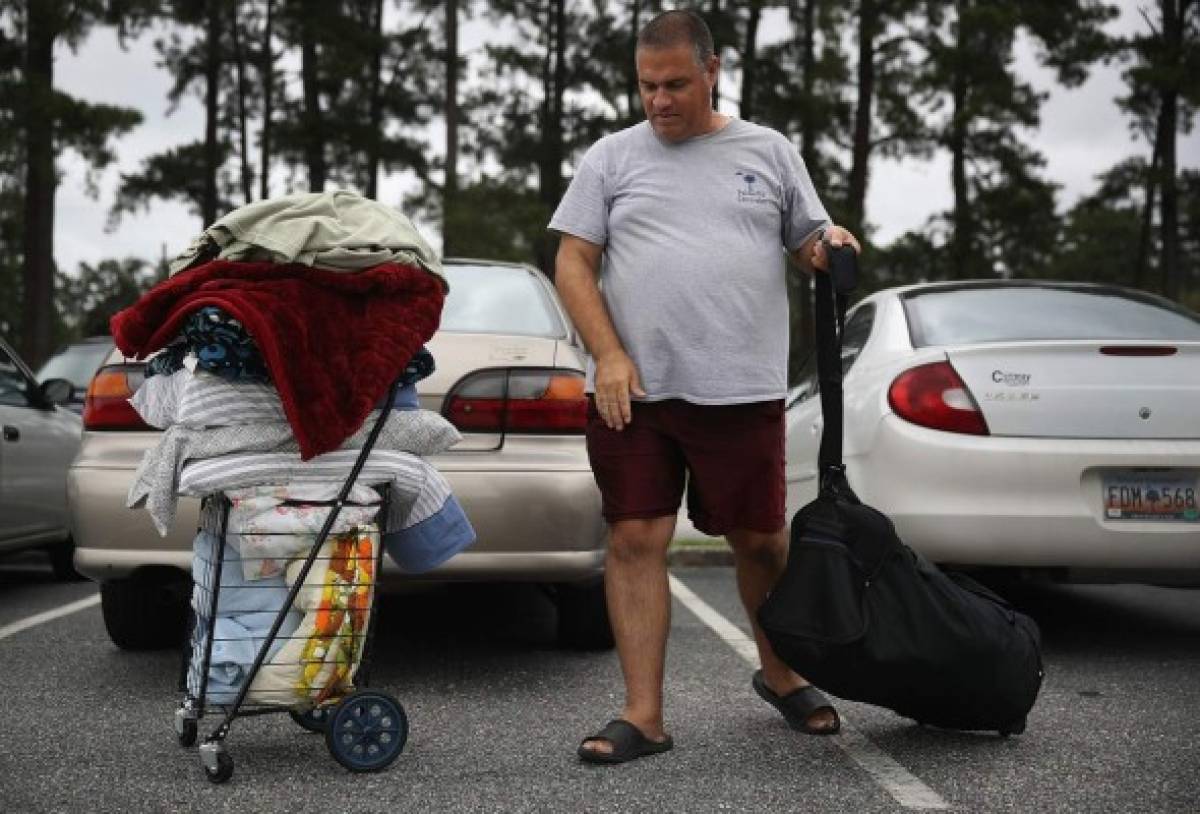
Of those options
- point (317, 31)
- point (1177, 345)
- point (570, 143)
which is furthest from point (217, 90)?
point (1177, 345)

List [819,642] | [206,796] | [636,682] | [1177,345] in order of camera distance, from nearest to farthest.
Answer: [206,796]
[819,642]
[636,682]
[1177,345]

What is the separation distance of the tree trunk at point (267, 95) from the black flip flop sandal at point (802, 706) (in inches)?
1018

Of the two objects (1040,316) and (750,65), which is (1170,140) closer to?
(750,65)

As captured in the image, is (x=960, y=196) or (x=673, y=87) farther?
(x=960, y=196)

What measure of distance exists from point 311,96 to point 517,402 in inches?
928

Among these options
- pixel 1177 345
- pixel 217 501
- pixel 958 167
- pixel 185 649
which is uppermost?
pixel 958 167

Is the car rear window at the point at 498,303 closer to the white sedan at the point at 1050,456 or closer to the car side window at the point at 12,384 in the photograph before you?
the white sedan at the point at 1050,456

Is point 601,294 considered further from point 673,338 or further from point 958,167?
point 958,167

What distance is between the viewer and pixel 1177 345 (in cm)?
486

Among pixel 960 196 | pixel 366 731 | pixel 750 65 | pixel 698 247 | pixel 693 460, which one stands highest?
pixel 750 65

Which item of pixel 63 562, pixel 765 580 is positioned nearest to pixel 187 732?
pixel 765 580

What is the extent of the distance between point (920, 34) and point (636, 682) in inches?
932

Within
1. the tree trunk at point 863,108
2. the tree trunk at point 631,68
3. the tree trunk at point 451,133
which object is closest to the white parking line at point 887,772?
the tree trunk at point 451,133

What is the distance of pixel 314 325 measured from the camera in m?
3.34
